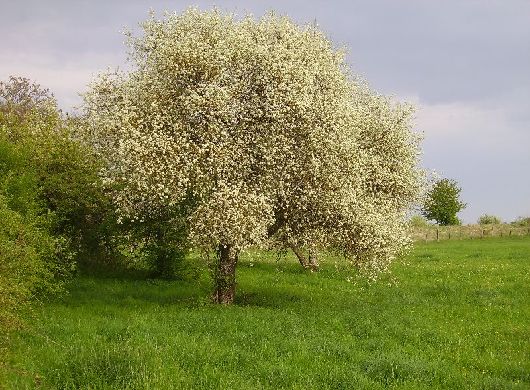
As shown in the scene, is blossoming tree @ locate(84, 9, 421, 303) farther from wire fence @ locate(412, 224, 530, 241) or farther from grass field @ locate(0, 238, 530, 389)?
wire fence @ locate(412, 224, 530, 241)

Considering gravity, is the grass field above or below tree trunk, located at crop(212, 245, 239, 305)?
below

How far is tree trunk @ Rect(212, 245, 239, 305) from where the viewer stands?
27.8 meters

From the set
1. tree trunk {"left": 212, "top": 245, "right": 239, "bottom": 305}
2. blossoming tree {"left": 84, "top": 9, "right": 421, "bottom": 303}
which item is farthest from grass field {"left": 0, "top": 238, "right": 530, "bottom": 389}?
blossoming tree {"left": 84, "top": 9, "right": 421, "bottom": 303}

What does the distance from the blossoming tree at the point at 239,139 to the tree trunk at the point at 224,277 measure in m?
0.06

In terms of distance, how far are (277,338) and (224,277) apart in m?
8.53

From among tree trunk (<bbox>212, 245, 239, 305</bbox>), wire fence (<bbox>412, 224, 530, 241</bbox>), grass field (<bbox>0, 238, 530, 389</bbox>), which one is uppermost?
wire fence (<bbox>412, 224, 530, 241</bbox>)

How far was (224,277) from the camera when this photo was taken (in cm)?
2784

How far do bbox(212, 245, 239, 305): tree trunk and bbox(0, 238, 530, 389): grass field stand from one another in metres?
1.29

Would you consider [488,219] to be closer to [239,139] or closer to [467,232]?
[467,232]

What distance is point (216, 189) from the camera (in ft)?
81.7

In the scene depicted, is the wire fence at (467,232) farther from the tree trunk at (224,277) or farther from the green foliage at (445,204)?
the tree trunk at (224,277)

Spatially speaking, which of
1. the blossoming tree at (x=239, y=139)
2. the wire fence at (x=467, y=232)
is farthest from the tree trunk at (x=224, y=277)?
the wire fence at (x=467, y=232)

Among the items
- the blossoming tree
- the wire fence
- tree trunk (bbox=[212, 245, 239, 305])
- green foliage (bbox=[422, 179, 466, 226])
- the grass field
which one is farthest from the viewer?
green foliage (bbox=[422, 179, 466, 226])

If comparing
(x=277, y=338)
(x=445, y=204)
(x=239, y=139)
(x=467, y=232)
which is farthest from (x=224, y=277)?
(x=445, y=204)
